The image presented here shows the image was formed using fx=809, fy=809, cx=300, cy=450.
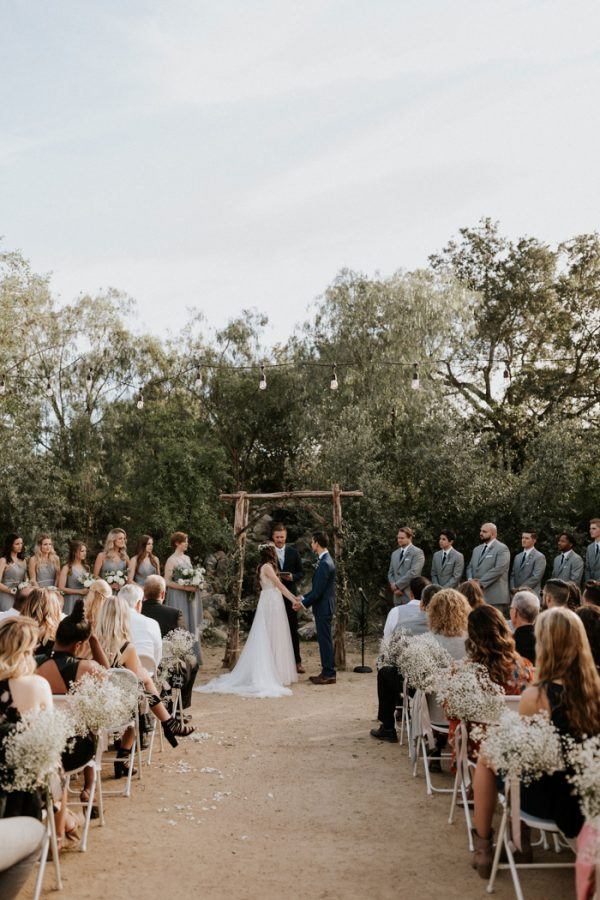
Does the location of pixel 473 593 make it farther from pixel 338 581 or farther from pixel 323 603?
pixel 338 581

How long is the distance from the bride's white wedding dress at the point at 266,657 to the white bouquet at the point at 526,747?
6676 mm

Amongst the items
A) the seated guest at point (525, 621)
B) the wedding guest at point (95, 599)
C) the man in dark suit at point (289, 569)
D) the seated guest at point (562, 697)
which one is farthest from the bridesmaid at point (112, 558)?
the seated guest at point (562, 697)

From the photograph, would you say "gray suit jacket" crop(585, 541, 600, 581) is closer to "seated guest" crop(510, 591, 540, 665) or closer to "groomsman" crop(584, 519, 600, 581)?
"groomsman" crop(584, 519, 600, 581)

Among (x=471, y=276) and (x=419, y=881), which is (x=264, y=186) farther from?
(x=419, y=881)

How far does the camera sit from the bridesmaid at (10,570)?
425 inches

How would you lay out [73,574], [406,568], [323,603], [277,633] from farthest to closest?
[406,568], [73,574], [323,603], [277,633]

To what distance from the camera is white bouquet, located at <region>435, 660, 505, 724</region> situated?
430 centimetres

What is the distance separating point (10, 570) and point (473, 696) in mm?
8249

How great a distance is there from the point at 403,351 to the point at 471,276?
481 centimetres

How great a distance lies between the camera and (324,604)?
34.8 feet

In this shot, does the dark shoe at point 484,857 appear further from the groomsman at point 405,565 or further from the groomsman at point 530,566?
the groomsman at point 530,566

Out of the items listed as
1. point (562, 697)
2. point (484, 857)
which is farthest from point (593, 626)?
point (484, 857)

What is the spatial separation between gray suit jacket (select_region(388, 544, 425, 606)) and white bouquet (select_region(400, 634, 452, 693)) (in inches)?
223

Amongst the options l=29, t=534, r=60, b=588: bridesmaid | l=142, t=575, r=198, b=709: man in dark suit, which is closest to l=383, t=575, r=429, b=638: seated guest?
l=142, t=575, r=198, b=709: man in dark suit
